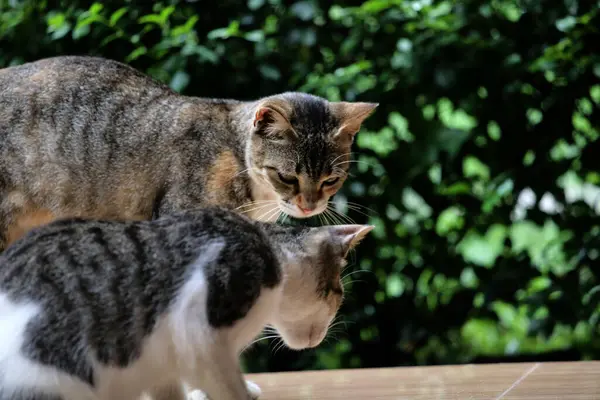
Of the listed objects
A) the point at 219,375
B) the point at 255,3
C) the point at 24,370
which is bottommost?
the point at 255,3

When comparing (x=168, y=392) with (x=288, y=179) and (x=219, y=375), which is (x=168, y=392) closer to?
(x=219, y=375)

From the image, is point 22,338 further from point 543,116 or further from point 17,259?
point 543,116

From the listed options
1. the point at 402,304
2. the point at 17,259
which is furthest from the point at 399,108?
the point at 17,259

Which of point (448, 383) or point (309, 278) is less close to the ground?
point (309, 278)

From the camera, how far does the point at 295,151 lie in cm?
241

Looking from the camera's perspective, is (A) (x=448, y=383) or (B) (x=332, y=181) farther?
(B) (x=332, y=181)

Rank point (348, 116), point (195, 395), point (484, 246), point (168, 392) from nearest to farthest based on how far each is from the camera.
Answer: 1. point (168, 392)
2. point (195, 395)
3. point (348, 116)
4. point (484, 246)

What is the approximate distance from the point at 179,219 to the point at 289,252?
0.80ft

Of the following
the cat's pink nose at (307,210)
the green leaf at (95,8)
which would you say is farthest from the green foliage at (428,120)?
the cat's pink nose at (307,210)

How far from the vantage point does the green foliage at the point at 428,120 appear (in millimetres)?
3156

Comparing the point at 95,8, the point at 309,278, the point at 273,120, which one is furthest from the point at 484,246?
the point at 309,278

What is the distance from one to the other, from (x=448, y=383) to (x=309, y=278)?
28.4 inches

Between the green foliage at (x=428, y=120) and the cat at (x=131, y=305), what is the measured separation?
4.77ft

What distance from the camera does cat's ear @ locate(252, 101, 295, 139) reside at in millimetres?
2361
